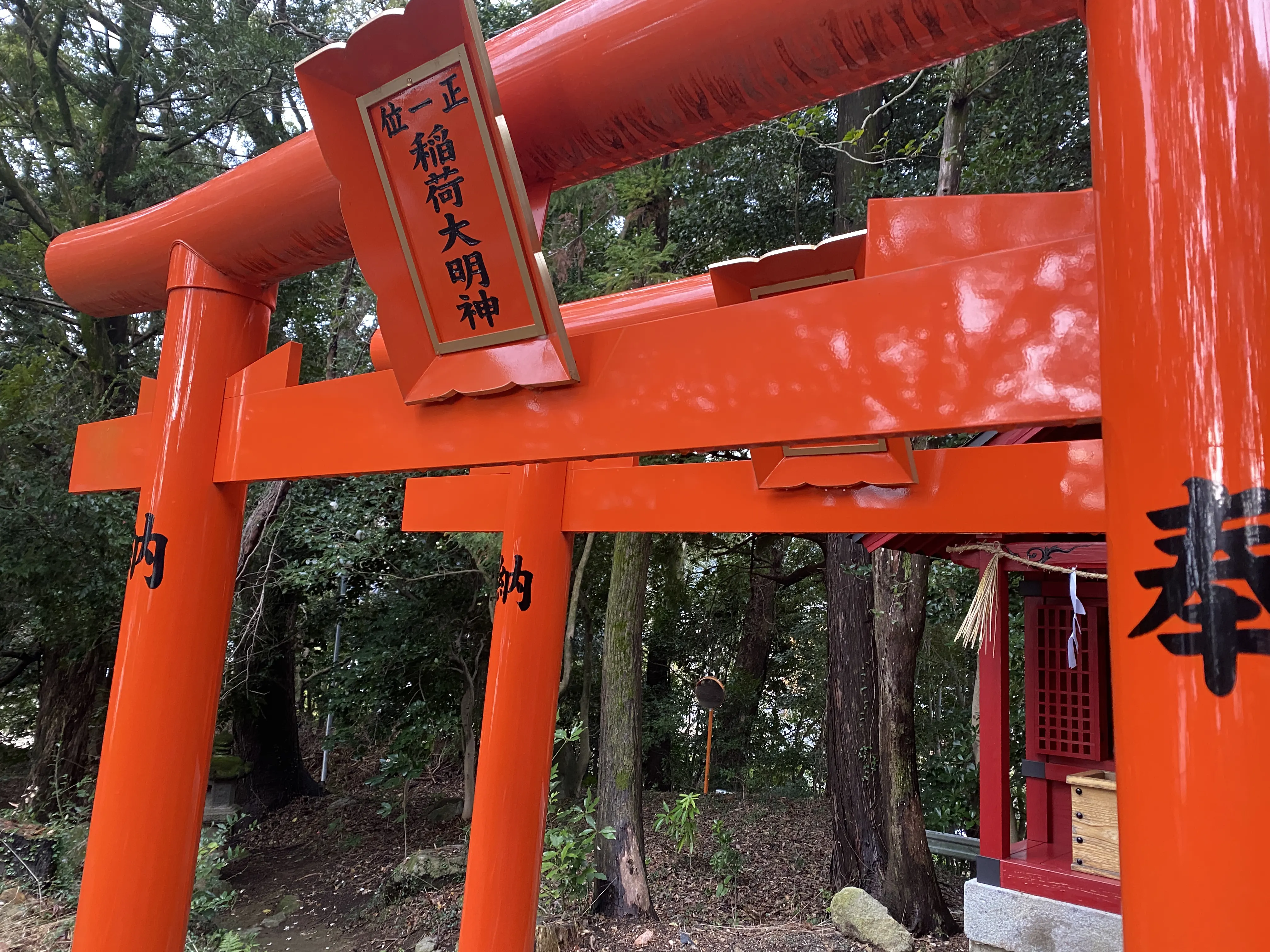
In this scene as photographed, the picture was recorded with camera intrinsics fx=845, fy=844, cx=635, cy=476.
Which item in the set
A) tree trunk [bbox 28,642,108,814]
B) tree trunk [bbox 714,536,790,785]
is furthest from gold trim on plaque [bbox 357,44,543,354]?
tree trunk [bbox 714,536,790,785]

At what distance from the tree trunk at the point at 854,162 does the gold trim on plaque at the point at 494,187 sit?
19.1 feet

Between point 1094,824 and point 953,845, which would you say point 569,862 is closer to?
point 953,845

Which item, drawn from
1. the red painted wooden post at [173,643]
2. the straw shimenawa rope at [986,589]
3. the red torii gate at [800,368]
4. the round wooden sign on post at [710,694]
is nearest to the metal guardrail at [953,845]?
the round wooden sign on post at [710,694]

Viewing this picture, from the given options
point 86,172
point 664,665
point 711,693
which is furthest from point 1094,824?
point 86,172

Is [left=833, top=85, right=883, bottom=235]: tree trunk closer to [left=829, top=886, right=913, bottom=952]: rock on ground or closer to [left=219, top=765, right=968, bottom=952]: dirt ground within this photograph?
[left=829, top=886, right=913, bottom=952]: rock on ground

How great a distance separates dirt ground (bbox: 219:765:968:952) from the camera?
259 inches

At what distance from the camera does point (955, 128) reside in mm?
5977

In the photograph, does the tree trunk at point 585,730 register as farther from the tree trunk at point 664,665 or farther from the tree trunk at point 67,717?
the tree trunk at point 67,717

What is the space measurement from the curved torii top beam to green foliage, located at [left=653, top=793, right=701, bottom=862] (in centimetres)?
623

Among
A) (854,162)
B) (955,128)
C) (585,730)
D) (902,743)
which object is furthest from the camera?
(585,730)

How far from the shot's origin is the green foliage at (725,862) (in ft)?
24.8

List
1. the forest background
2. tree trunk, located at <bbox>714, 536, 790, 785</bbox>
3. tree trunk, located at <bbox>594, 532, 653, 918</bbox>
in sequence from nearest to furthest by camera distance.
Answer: tree trunk, located at <bbox>594, 532, 653, 918</bbox> < the forest background < tree trunk, located at <bbox>714, 536, 790, 785</bbox>

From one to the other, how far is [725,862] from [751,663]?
5.62m

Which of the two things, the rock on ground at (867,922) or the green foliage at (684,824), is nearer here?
the rock on ground at (867,922)
